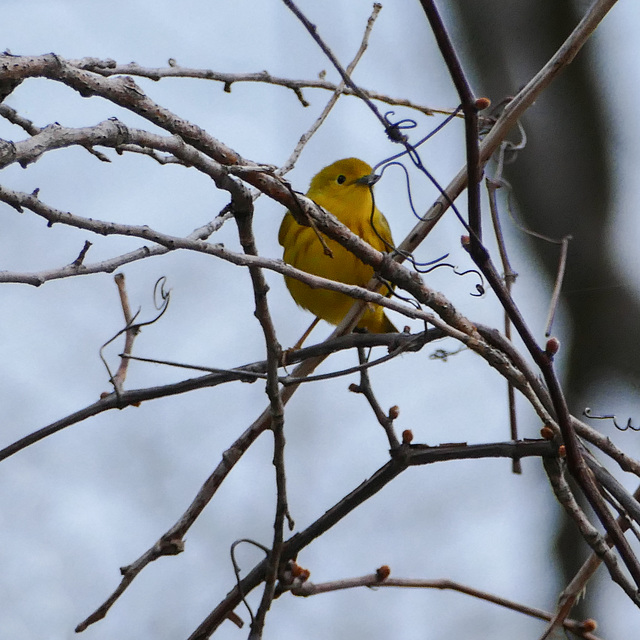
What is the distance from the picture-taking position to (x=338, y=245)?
3639 millimetres

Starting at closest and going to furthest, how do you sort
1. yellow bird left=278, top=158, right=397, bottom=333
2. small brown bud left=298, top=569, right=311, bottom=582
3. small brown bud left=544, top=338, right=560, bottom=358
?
1. small brown bud left=544, top=338, right=560, bottom=358
2. small brown bud left=298, top=569, right=311, bottom=582
3. yellow bird left=278, top=158, right=397, bottom=333

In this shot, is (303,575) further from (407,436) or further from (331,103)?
(331,103)

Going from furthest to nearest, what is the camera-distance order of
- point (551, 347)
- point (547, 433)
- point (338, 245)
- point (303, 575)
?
point (338, 245), point (303, 575), point (547, 433), point (551, 347)

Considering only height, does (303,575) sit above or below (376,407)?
below

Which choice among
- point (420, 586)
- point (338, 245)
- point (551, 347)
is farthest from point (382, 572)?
point (338, 245)

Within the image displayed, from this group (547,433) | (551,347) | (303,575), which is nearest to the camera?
(551,347)

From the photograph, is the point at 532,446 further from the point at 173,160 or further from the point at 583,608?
the point at 583,608

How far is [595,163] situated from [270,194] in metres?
3.61

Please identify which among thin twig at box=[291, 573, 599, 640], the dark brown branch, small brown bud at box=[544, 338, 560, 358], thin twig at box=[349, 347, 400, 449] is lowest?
thin twig at box=[291, 573, 599, 640]

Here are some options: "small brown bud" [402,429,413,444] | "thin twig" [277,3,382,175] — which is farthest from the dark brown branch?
"thin twig" [277,3,382,175]

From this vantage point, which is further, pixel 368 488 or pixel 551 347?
pixel 368 488

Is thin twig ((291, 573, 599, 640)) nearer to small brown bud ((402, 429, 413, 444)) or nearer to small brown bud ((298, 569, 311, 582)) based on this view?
small brown bud ((298, 569, 311, 582))

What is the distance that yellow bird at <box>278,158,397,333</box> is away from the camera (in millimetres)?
3604

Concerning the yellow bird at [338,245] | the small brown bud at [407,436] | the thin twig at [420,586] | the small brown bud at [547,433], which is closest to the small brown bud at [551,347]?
the small brown bud at [547,433]
